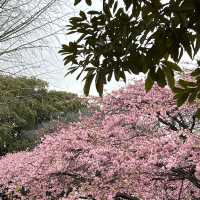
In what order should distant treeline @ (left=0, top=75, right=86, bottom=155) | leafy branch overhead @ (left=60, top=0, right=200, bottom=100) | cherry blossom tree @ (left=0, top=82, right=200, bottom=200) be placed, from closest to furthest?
leafy branch overhead @ (left=60, top=0, right=200, bottom=100)
cherry blossom tree @ (left=0, top=82, right=200, bottom=200)
distant treeline @ (left=0, top=75, right=86, bottom=155)

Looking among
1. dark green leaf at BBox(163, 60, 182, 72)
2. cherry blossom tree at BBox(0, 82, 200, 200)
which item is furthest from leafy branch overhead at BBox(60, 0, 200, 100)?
cherry blossom tree at BBox(0, 82, 200, 200)

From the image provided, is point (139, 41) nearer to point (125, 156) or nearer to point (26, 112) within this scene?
point (125, 156)

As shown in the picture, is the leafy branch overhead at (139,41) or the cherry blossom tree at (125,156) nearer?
the leafy branch overhead at (139,41)

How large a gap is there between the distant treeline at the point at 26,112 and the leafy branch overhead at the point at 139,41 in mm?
12311

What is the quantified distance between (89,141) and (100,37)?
565 centimetres

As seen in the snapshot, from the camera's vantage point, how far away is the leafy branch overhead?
2666 mm

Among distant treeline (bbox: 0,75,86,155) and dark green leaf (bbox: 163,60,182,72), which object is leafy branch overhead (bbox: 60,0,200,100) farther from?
distant treeline (bbox: 0,75,86,155)

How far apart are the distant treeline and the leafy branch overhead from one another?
12.3 meters

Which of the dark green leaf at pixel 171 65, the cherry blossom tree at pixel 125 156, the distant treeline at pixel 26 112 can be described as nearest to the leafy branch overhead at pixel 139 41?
the dark green leaf at pixel 171 65

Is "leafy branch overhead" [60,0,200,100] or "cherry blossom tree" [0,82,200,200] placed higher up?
"leafy branch overhead" [60,0,200,100]

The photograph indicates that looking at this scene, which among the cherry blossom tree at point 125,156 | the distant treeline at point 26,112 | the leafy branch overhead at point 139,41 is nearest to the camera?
the leafy branch overhead at point 139,41

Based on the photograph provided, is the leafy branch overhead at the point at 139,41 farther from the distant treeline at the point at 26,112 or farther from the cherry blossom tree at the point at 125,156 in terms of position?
the distant treeline at the point at 26,112

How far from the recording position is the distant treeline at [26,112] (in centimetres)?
1676

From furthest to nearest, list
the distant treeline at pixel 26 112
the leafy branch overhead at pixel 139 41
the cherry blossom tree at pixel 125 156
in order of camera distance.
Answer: the distant treeline at pixel 26 112
the cherry blossom tree at pixel 125 156
the leafy branch overhead at pixel 139 41
